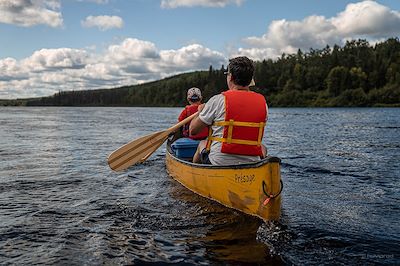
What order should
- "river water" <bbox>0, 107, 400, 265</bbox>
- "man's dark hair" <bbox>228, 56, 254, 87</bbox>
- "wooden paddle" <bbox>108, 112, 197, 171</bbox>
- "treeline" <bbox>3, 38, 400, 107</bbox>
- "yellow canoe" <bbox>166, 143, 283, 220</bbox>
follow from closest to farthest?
"river water" <bbox>0, 107, 400, 265</bbox>, "yellow canoe" <bbox>166, 143, 283, 220</bbox>, "man's dark hair" <bbox>228, 56, 254, 87</bbox>, "wooden paddle" <bbox>108, 112, 197, 171</bbox>, "treeline" <bbox>3, 38, 400, 107</bbox>

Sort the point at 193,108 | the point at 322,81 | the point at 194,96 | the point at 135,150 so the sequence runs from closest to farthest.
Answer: the point at 135,150
the point at 193,108
the point at 194,96
the point at 322,81

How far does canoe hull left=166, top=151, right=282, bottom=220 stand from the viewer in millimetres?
5711

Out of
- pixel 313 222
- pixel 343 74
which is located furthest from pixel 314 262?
pixel 343 74

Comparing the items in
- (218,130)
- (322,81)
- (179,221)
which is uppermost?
(322,81)

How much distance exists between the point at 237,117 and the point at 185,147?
3.85m

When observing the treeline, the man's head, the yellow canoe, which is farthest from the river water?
the treeline

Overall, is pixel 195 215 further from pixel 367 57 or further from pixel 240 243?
pixel 367 57

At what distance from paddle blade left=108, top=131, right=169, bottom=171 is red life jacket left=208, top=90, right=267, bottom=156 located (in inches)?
136

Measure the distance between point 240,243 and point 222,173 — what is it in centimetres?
141

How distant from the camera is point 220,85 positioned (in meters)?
129

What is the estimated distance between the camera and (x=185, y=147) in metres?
9.97

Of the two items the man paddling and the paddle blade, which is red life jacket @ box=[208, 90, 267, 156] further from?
the paddle blade

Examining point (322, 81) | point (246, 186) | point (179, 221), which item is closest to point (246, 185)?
point (246, 186)

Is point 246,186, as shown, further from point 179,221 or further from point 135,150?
point 135,150
